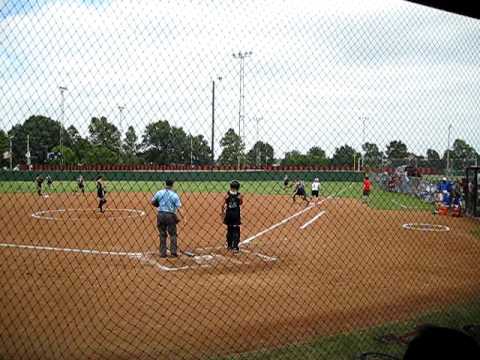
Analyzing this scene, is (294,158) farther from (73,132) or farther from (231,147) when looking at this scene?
(73,132)

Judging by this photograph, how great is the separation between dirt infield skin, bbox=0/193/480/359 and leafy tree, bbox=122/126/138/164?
7.66 ft

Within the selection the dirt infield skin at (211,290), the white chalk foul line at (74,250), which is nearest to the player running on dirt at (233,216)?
the dirt infield skin at (211,290)

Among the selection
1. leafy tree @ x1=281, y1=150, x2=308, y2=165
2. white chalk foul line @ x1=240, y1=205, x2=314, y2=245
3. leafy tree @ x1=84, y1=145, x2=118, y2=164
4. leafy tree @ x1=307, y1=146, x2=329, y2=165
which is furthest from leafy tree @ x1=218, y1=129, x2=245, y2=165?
white chalk foul line @ x1=240, y1=205, x2=314, y2=245

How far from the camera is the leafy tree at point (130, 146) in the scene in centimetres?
427

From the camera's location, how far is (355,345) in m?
4.55

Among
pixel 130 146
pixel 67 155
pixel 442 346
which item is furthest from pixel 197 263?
pixel 442 346

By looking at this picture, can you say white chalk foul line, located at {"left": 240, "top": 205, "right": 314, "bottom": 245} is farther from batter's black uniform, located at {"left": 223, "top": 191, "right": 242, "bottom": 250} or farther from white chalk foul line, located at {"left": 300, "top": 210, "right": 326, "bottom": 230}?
batter's black uniform, located at {"left": 223, "top": 191, "right": 242, "bottom": 250}

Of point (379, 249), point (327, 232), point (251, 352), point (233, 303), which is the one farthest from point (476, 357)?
point (327, 232)

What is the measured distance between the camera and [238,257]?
9.15 meters

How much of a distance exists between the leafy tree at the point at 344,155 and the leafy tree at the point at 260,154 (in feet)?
2.77

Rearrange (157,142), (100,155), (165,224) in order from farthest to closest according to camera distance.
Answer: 1. (165,224)
2. (100,155)
3. (157,142)

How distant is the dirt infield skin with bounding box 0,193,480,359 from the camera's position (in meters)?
4.83

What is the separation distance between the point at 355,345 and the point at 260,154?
104 inches

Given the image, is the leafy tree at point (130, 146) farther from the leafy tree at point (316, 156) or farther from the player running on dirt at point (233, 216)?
the player running on dirt at point (233, 216)
